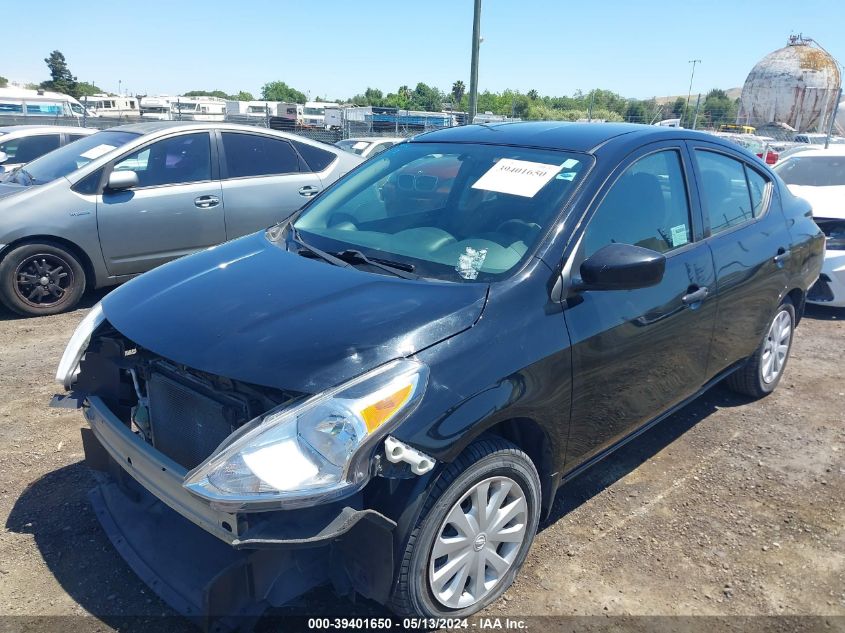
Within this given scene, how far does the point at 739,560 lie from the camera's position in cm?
292

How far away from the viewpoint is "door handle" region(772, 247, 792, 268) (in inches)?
156

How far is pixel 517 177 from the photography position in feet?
9.75

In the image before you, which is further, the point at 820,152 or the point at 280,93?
the point at 280,93

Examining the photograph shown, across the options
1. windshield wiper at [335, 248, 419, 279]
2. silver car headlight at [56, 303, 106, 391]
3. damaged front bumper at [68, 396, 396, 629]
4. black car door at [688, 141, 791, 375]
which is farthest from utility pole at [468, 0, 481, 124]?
damaged front bumper at [68, 396, 396, 629]

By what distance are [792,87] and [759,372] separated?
57.2m

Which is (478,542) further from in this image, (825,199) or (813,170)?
(813,170)

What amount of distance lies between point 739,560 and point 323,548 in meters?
1.92

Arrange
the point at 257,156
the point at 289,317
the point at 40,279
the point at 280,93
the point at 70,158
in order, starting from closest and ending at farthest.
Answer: the point at 289,317, the point at 40,279, the point at 70,158, the point at 257,156, the point at 280,93

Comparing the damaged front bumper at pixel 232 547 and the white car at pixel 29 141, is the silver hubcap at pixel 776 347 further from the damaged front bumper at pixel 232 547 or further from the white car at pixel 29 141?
the white car at pixel 29 141

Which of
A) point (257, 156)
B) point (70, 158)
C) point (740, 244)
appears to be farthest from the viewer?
point (257, 156)

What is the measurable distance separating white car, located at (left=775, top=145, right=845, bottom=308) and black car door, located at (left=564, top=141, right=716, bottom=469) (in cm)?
386

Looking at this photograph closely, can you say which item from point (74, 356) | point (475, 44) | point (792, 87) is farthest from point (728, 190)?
point (792, 87)

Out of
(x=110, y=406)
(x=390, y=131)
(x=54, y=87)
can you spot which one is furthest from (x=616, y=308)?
(x=54, y=87)

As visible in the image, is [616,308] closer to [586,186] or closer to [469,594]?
[586,186]
